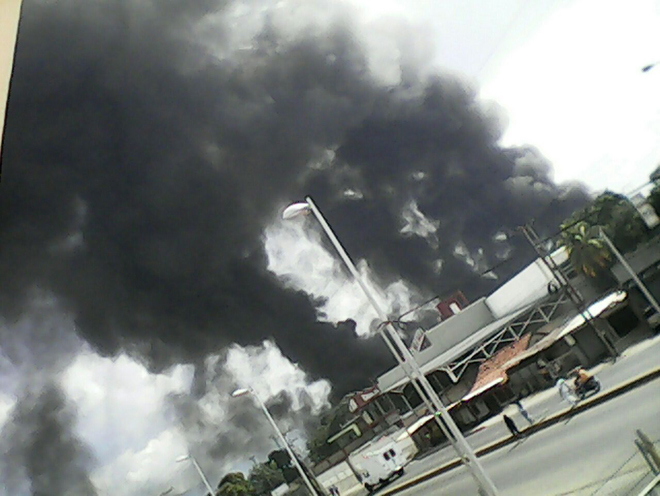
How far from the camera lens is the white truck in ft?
109

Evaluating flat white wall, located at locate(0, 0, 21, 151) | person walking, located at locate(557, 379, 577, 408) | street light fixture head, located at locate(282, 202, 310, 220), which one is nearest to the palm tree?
person walking, located at locate(557, 379, 577, 408)

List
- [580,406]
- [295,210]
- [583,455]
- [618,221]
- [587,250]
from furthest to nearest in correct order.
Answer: [618,221] < [587,250] < [580,406] < [583,455] < [295,210]

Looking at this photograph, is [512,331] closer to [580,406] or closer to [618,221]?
[618,221]

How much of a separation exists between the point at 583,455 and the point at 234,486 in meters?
55.3

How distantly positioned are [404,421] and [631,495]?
46.5m

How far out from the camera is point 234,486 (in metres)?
61.8

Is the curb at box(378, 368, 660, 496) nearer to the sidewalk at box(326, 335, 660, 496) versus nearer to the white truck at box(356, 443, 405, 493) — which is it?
the sidewalk at box(326, 335, 660, 496)

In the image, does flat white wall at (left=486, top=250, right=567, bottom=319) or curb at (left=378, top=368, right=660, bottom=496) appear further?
flat white wall at (left=486, top=250, right=567, bottom=319)

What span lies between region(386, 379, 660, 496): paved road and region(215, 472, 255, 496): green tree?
152 ft

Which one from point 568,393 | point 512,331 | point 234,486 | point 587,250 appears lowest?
point 568,393

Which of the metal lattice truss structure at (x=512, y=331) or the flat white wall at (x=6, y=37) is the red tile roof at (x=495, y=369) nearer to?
the metal lattice truss structure at (x=512, y=331)

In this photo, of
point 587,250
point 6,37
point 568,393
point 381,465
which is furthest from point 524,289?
point 6,37

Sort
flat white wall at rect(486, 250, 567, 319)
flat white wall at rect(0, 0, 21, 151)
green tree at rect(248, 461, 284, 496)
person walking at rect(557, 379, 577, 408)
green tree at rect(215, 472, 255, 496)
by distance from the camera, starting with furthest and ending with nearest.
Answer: green tree at rect(248, 461, 284, 496) → green tree at rect(215, 472, 255, 496) → flat white wall at rect(486, 250, 567, 319) → person walking at rect(557, 379, 577, 408) → flat white wall at rect(0, 0, 21, 151)

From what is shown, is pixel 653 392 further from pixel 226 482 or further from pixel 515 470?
pixel 226 482
